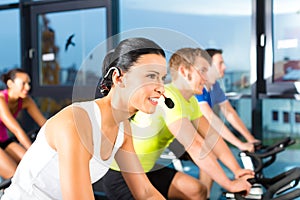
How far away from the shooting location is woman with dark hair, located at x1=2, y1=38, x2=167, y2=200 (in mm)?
910

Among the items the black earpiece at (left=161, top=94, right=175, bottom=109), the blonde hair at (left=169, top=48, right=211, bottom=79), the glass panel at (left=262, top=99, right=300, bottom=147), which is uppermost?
the blonde hair at (left=169, top=48, right=211, bottom=79)

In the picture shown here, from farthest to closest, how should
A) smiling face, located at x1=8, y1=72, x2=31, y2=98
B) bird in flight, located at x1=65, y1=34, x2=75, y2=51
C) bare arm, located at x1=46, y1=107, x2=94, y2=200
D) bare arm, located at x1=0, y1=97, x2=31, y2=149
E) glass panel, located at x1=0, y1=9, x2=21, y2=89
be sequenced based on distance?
glass panel, located at x1=0, y1=9, x2=21, y2=89
bird in flight, located at x1=65, y1=34, x2=75, y2=51
smiling face, located at x1=8, y1=72, x2=31, y2=98
bare arm, located at x1=0, y1=97, x2=31, y2=149
bare arm, located at x1=46, y1=107, x2=94, y2=200

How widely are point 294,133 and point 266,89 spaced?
1.37 ft

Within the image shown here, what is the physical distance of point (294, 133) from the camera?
335 centimetres

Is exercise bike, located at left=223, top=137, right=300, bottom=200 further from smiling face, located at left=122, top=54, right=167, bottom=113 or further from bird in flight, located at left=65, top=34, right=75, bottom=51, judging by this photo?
bird in flight, located at left=65, top=34, right=75, bottom=51

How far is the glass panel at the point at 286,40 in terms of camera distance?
3180mm

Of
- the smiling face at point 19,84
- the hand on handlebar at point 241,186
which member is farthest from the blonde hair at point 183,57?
the smiling face at point 19,84

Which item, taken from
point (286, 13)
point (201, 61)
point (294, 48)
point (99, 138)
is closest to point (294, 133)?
point (294, 48)

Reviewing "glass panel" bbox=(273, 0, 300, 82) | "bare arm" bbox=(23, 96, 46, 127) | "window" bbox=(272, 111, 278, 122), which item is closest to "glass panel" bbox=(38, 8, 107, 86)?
"bare arm" bbox=(23, 96, 46, 127)

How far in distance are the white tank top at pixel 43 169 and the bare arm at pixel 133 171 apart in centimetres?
6

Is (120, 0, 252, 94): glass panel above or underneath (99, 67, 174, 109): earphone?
above

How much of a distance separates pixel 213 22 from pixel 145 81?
2737 millimetres

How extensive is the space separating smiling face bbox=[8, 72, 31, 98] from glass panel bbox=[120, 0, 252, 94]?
999mm

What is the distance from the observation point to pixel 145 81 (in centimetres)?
90
